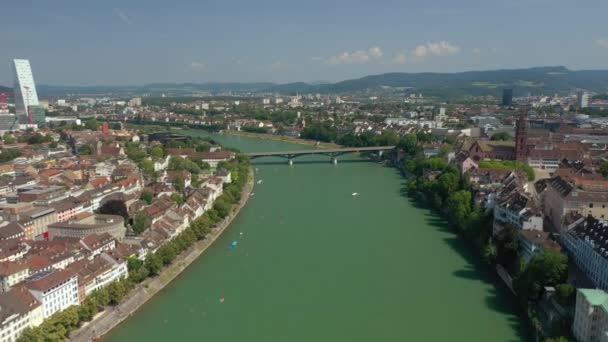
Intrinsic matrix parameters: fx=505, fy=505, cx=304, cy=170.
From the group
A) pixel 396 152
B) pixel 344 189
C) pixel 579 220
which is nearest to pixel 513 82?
pixel 396 152

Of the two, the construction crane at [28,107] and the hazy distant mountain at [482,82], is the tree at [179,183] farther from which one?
the hazy distant mountain at [482,82]

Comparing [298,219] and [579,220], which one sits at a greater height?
[579,220]

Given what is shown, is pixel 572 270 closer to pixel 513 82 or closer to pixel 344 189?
pixel 344 189

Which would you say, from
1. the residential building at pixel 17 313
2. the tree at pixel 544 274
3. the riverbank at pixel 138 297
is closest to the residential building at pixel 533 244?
the tree at pixel 544 274

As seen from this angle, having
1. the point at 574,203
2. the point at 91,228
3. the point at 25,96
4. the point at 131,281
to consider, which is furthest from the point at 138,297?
the point at 25,96

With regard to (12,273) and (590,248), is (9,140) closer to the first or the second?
(12,273)
